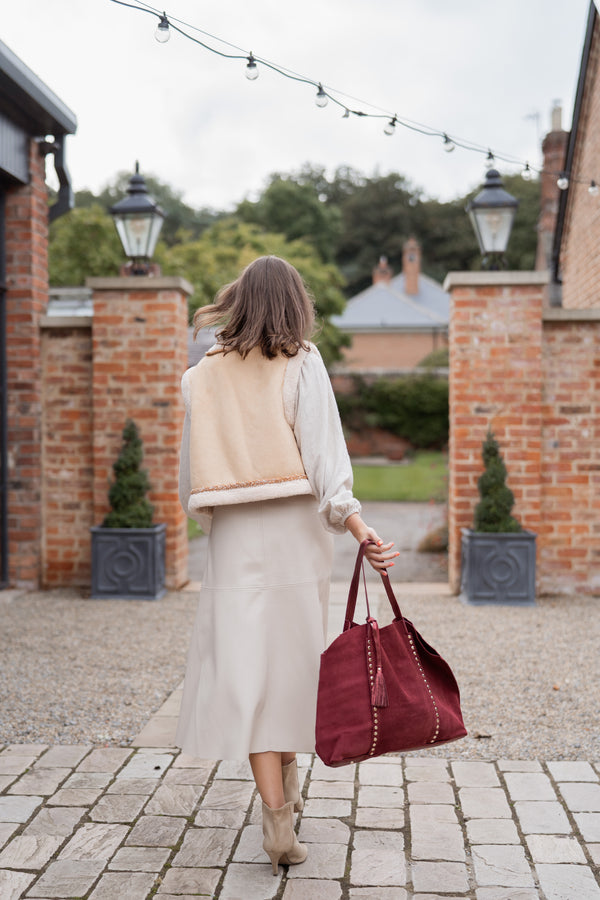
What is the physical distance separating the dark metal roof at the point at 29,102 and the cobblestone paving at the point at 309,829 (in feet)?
13.6

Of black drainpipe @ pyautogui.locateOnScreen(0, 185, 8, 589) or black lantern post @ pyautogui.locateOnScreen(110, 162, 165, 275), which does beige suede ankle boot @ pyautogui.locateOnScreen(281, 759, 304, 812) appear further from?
black lantern post @ pyautogui.locateOnScreen(110, 162, 165, 275)

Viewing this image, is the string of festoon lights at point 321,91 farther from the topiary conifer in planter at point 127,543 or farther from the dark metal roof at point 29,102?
the topiary conifer in planter at point 127,543

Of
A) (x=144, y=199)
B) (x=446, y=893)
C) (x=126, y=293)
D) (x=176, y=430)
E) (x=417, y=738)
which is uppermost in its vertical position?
→ (x=144, y=199)

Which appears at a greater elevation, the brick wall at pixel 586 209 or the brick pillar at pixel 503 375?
the brick wall at pixel 586 209

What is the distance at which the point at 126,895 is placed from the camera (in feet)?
8.07

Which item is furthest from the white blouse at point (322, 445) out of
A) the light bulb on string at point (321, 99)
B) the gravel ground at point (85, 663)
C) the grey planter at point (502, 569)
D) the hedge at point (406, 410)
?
the hedge at point (406, 410)

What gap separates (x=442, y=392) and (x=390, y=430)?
5.84ft

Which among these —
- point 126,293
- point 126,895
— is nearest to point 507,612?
point 126,293

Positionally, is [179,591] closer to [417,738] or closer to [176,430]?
[176,430]

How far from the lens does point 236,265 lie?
24844 millimetres

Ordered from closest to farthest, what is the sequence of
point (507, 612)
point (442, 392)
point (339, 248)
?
point (507, 612) → point (442, 392) → point (339, 248)

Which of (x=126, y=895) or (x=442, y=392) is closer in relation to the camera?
(x=126, y=895)

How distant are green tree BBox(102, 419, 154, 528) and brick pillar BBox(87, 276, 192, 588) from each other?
0.18 metres

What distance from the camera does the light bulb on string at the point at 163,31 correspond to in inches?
165
